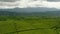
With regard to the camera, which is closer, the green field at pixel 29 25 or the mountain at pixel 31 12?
the green field at pixel 29 25

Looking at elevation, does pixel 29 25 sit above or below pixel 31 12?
below

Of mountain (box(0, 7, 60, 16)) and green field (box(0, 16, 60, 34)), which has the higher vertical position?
mountain (box(0, 7, 60, 16))

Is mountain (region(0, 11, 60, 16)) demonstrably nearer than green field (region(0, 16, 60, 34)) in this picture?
No

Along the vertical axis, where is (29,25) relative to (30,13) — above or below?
below

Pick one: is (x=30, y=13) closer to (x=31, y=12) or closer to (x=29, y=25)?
(x=31, y=12)

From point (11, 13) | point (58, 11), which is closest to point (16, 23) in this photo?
point (11, 13)

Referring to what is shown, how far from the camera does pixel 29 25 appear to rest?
1.05 m

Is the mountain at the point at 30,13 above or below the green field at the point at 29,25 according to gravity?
above

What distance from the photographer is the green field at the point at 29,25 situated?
970 mm

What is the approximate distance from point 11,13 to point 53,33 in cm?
56

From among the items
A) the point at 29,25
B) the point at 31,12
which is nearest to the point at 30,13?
the point at 31,12

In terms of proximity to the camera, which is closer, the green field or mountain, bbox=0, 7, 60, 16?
the green field

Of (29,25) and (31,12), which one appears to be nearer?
(29,25)

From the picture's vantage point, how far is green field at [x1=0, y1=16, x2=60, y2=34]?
3.18ft
